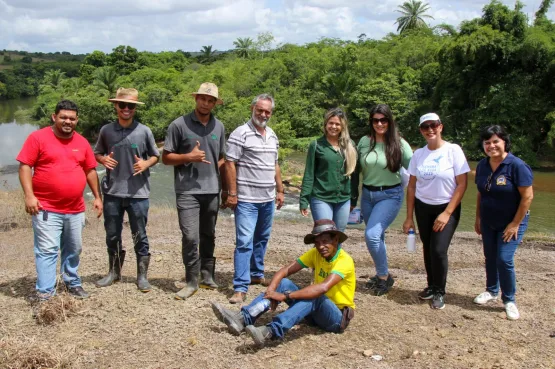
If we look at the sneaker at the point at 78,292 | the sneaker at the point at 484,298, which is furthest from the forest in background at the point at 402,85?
the sneaker at the point at 78,292

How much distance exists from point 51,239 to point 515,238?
402 cm

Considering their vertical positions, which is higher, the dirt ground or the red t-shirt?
the red t-shirt

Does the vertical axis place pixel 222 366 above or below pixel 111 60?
below

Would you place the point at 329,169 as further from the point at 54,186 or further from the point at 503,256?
the point at 54,186

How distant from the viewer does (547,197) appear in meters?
19.9

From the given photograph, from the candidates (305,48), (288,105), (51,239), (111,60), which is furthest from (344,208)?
(111,60)

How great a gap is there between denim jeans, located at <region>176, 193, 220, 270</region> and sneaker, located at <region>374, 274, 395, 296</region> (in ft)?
5.70

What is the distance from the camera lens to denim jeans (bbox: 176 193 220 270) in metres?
4.66

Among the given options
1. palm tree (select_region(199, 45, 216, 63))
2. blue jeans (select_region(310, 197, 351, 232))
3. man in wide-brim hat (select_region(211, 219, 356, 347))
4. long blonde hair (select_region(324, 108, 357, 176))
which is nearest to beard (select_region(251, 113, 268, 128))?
long blonde hair (select_region(324, 108, 357, 176))

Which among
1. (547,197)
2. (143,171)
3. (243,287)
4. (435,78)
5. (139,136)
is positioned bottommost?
(547,197)

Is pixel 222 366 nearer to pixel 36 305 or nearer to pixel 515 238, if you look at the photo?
pixel 36 305

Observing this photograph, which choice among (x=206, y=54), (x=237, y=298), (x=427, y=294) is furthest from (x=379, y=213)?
(x=206, y=54)

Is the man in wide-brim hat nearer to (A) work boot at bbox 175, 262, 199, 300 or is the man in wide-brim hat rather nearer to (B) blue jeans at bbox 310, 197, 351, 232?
(B) blue jeans at bbox 310, 197, 351, 232

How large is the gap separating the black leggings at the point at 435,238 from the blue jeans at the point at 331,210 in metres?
0.66
